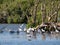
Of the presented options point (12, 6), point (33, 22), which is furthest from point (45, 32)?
point (12, 6)

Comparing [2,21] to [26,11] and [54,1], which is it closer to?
[26,11]

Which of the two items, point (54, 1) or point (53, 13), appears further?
point (54, 1)

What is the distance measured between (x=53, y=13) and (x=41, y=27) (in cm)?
745

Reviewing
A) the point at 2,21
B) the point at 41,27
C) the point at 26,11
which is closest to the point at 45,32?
the point at 41,27

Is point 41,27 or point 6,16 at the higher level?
point 41,27

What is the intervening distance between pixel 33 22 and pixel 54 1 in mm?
9480

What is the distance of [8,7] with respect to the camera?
9550 cm

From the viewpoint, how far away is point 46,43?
39.4 meters

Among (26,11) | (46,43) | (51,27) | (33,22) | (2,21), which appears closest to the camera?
(46,43)

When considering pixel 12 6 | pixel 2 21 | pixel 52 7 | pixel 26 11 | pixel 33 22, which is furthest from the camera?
pixel 2 21

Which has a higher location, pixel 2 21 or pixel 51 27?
pixel 51 27

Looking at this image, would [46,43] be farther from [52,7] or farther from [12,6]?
[12,6]

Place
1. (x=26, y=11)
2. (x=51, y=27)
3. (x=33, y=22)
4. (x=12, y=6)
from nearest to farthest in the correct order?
1. (x=51, y=27)
2. (x=33, y=22)
3. (x=26, y=11)
4. (x=12, y=6)

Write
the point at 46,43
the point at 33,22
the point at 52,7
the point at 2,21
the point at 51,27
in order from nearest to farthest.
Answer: the point at 46,43 → the point at 51,27 → the point at 33,22 → the point at 52,7 → the point at 2,21
